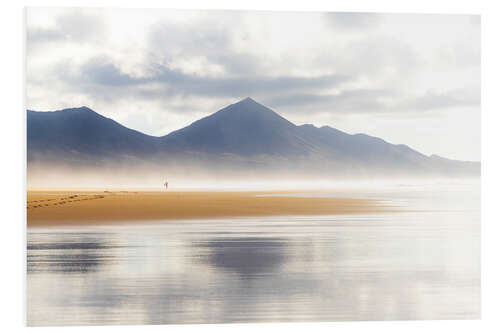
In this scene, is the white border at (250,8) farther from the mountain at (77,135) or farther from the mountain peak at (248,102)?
the mountain peak at (248,102)

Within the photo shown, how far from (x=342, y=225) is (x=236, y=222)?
2227mm

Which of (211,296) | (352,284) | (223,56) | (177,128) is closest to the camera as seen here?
(211,296)

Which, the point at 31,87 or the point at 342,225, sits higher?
the point at 31,87

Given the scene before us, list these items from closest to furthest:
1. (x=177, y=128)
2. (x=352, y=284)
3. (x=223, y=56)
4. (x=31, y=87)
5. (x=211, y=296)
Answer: (x=211, y=296) → (x=352, y=284) → (x=31, y=87) → (x=223, y=56) → (x=177, y=128)

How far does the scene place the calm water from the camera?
418 inches

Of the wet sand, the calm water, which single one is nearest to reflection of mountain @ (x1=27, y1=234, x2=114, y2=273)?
the calm water

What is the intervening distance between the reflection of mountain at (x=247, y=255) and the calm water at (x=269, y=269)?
30mm

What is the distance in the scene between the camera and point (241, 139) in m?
17.5

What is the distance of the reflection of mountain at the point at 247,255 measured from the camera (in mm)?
12055

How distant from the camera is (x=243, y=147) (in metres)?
17.6

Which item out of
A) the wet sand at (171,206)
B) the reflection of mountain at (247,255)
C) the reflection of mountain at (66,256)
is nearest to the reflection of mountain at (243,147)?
the wet sand at (171,206)

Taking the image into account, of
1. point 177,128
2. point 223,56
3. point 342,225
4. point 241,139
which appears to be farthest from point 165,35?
point 342,225

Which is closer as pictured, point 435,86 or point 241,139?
point 435,86

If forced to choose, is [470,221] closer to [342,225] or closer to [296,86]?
[342,225]
